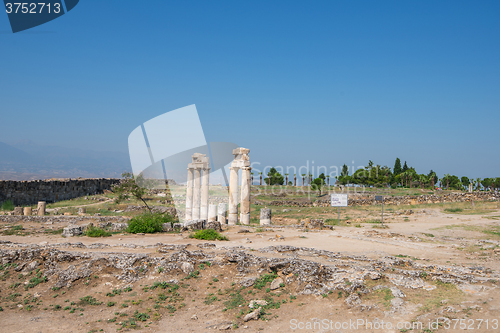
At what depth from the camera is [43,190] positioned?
131 feet

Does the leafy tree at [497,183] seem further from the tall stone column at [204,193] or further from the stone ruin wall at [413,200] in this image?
the tall stone column at [204,193]

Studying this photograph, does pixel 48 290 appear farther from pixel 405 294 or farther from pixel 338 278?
pixel 405 294

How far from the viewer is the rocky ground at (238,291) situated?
7852 mm

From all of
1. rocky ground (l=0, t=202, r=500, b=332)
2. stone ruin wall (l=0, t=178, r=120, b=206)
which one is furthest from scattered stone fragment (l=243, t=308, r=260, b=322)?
stone ruin wall (l=0, t=178, r=120, b=206)

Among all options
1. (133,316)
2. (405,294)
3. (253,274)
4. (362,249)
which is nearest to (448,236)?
(362,249)

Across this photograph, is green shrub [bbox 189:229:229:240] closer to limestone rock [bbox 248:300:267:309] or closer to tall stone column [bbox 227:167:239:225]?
tall stone column [bbox 227:167:239:225]

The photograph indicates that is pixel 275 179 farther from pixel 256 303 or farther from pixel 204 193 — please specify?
pixel 256 303

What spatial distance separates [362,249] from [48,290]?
11934mm

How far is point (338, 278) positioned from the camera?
9.52 meters

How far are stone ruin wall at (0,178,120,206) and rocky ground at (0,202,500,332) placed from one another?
21.7 meters

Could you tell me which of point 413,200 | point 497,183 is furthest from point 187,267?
point 497,183

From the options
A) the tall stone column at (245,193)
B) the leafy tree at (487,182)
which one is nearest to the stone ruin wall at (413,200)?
the tall stone column at (245,193)

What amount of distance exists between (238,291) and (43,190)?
38.6m

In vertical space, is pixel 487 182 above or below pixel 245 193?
above
